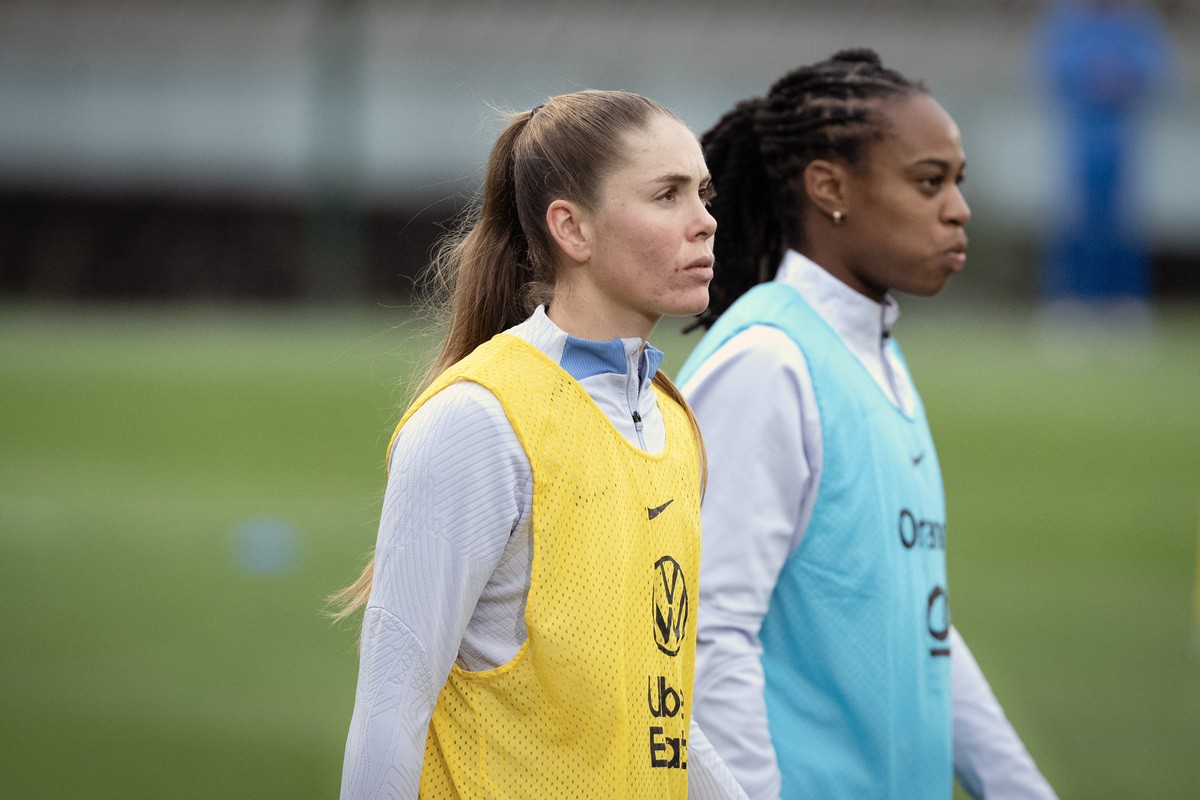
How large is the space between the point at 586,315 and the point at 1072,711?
15.8ft

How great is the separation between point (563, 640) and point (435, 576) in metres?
0.20

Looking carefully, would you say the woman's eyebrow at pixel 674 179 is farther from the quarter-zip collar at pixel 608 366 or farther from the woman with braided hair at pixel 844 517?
the woman with braided hair at pixel 844 517

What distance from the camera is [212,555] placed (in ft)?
30.1

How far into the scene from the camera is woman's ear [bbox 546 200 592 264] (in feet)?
6.56

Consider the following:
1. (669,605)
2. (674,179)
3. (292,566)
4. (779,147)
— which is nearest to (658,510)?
(669,605)

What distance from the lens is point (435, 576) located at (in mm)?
1806

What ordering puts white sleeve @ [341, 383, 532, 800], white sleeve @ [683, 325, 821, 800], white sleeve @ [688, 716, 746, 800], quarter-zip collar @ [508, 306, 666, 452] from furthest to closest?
white sleeve @ [683, 325, 821, 800] → white sleeve @ [688, 716, 746, 800] → quarter-zip collar @ [508, 306, 666, 452] → white sleeve @ [341, 383, 532, 800]

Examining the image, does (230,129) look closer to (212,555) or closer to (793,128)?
(212,555)

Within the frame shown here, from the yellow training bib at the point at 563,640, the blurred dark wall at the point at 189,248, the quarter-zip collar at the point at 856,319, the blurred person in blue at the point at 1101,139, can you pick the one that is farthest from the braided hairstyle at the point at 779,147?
the blurred dark wall at the point at 189,248

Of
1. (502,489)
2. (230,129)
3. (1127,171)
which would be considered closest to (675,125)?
(502,489)

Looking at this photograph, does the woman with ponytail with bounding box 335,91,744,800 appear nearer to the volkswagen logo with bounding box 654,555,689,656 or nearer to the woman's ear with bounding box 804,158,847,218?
the volkswagen logo with bounding box 654,555,689,656

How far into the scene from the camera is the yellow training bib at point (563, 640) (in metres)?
1.86

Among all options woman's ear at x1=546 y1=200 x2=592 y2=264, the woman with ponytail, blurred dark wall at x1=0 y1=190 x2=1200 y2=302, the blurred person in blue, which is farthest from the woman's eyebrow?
blurred dark wall at x1=0 y1=190 x2=1200 y2=302

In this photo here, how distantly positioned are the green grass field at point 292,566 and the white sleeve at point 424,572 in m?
0.71
